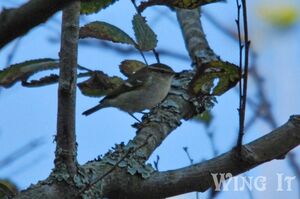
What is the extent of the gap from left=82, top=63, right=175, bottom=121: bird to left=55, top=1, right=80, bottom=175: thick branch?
236cm

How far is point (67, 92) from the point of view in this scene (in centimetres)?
160

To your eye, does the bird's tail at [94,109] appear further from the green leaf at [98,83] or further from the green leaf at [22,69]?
the green leaf at [22,69]

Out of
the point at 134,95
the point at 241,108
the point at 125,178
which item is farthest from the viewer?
the point at 134,95

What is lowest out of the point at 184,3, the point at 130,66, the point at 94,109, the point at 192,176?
the point at 192,176

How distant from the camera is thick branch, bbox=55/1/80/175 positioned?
1.55m

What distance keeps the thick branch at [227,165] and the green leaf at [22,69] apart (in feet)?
2.49

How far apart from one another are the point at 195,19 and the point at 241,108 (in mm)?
2070

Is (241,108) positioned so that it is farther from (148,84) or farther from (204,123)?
(148,84)

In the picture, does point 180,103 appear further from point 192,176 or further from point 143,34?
point 192,176

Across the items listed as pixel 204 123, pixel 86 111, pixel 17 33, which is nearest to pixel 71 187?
pixel 17 33

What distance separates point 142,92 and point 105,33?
6.97ft

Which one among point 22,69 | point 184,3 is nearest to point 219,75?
point 184,3

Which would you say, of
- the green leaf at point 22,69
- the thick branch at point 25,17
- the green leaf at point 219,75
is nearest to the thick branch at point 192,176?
the green leaf at point 219,75

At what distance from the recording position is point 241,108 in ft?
4.99
